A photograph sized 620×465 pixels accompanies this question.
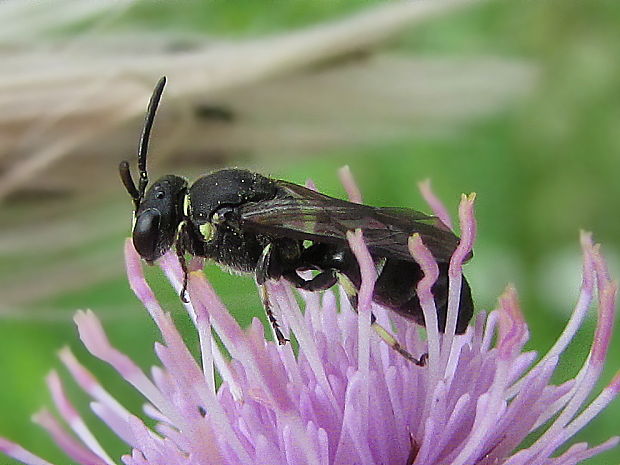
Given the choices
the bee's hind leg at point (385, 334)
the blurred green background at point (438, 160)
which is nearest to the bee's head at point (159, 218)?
the bee's hind leg at point (385, 334)

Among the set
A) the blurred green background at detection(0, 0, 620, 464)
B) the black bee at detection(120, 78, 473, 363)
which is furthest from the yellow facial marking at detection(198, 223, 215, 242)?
the blurred green background at detection(0, 0, 620, 464)

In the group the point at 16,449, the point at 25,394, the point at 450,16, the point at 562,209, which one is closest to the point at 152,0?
the point at 450,16

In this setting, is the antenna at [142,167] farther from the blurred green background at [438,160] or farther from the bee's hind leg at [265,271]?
the blurred green background at [438,160]

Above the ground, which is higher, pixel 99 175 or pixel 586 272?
pixel 99 175

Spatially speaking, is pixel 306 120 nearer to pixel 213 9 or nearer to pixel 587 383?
pixel 213 9

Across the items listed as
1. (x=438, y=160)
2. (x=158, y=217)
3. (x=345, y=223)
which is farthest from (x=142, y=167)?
(x=438, y=160)

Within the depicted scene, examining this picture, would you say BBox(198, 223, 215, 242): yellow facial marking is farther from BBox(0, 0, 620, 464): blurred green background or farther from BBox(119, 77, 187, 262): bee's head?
BBox(0, 0, 620, 464): blurred green background

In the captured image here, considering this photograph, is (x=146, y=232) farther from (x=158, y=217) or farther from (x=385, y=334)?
(x=385, y=334)
